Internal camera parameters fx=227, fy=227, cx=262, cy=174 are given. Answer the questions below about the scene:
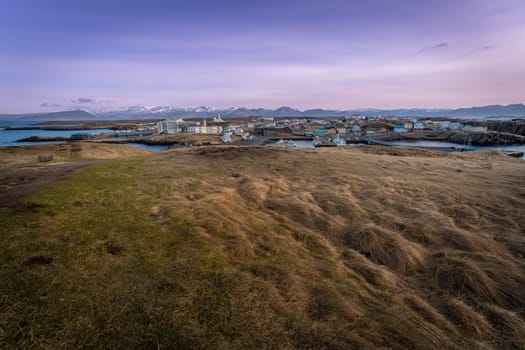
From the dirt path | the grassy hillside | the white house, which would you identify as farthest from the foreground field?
the white house

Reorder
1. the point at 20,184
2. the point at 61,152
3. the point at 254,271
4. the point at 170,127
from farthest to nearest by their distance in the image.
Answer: the point at 170,127, the point at 61,152, the point at 20,184, the point at 254,271

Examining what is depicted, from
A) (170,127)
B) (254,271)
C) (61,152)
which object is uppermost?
(170,127)

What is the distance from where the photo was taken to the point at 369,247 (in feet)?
16.7

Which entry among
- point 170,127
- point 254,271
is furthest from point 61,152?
point 170,127

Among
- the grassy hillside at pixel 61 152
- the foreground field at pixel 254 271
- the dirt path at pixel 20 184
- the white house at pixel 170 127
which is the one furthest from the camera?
the white house at pixel 170 127

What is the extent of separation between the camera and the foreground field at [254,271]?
8.94 ft

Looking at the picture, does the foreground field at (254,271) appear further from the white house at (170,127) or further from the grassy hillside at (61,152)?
the white house at (170,127)

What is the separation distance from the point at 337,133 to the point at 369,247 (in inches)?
3569

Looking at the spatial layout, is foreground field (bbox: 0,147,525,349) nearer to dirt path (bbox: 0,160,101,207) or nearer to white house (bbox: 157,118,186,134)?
dirt path (bbox: 0,160,101,207)

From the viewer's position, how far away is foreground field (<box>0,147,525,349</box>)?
272cm

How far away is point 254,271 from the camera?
395cm

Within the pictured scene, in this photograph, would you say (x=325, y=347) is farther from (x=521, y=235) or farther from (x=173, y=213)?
(x=521, y=235)

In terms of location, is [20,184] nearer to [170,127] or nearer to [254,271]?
[254,271]

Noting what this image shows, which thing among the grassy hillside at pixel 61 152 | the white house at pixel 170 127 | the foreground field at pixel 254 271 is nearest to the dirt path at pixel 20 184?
the foreground field at pixel 254 271
